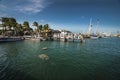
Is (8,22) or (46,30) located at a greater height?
(8,22)

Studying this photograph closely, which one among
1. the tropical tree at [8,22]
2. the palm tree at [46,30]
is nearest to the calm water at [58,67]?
the tropical tree at [8,22]

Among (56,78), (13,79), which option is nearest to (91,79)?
(56,78)

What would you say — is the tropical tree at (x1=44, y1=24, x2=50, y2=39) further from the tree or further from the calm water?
the calm water

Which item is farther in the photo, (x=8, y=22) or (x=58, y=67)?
(x=8, y=22)

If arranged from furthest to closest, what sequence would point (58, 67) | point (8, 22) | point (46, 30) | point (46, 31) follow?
point (46, 30), point (46, 31), point (8, 22), point (58, 67)

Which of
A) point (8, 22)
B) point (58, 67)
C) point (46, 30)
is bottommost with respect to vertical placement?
point (58, 67)

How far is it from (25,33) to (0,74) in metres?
101

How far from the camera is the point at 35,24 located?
11612cm

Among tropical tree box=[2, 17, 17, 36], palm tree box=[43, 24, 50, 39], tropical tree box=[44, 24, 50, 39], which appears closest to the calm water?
tropical tree box=[2, 17, 17, 36]

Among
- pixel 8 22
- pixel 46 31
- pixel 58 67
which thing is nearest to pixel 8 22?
pixel 8 22

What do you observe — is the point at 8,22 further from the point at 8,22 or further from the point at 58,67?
the point at 58,67

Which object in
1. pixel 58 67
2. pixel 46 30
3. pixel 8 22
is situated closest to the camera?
pixel 58 67

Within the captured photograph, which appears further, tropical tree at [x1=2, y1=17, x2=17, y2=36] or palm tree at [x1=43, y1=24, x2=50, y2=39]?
palm tree at [x1=43, y1=24, x2=50, y2=39]

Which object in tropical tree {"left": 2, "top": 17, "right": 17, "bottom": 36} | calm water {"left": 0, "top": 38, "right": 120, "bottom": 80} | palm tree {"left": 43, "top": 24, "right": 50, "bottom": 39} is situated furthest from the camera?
palm tree {"left": 43, "top": 24, "right": 50, "bottom": 39}
